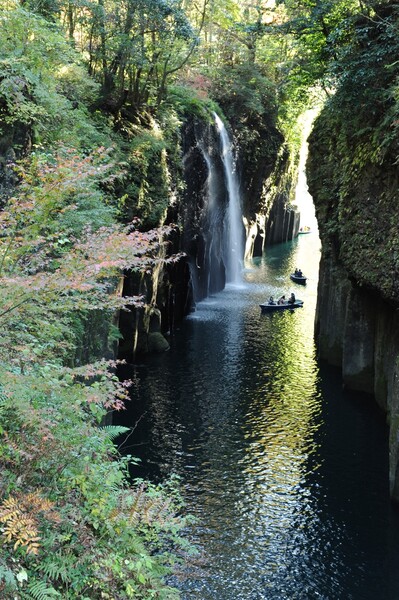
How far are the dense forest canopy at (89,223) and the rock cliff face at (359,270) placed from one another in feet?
4.31

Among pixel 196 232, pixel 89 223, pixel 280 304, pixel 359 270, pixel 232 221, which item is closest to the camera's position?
pixel 89 223

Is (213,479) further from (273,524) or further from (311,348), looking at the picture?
(311,348)

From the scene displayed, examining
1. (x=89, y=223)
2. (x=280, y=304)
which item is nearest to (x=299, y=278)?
(x=280, y=304)

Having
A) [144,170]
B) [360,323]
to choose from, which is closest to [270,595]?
[360,323]

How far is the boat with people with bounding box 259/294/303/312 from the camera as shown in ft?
126

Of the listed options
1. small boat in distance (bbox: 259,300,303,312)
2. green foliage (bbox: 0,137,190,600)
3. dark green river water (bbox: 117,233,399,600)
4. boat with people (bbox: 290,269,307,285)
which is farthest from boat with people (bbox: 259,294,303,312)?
green foliage (bbox: 0,137,190,600)

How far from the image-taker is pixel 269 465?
18.0 m

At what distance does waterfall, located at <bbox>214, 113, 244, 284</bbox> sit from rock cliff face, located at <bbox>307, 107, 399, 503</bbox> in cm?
1379

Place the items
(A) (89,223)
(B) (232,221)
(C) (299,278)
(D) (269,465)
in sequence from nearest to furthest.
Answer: (A) (89,223) → (D) (269,465) → (C) (299,278) → (B) (232,221)

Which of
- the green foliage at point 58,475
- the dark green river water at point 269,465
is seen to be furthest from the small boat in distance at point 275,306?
the green foliage at point 58,475

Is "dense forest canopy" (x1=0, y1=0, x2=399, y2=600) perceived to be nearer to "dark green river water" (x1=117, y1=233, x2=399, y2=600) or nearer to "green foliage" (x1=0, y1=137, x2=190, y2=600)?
"green foliage" (x1=0, y1=137, x2=190, y2=600)

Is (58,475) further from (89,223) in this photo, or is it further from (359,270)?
(359,270)

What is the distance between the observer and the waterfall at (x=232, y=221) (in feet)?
145

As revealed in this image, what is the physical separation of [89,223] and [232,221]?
39.8m
